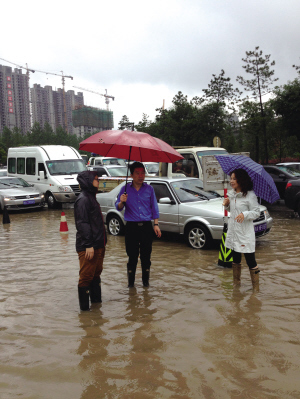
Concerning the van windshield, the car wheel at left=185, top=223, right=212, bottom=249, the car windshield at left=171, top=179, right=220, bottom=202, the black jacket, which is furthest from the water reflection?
the van windshield

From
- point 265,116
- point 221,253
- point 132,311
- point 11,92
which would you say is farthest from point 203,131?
point 11,92

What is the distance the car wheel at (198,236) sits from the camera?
838cm

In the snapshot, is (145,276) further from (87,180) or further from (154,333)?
(87,180)

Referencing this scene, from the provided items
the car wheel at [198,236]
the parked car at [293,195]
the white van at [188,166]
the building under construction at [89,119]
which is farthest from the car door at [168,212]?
the building under construction at [89,119]

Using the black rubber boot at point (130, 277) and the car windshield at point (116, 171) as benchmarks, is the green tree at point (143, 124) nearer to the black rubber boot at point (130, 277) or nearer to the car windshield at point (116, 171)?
the car windshield at point (116, 171)

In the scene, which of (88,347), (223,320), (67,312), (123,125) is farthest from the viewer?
(123,125)

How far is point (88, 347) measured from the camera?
159 inches

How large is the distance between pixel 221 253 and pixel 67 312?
3.13m

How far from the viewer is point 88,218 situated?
4.82 metres

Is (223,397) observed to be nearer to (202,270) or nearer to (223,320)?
(223,320)

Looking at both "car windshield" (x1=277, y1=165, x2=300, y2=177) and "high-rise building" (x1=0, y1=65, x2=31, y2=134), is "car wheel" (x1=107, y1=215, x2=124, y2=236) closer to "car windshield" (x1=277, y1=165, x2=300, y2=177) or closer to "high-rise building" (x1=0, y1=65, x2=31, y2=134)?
"car windshield" (x1=277, y1=165, x2=300, y2=177)

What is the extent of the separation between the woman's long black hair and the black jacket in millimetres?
2002

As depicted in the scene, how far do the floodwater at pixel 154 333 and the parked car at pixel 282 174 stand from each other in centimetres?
822

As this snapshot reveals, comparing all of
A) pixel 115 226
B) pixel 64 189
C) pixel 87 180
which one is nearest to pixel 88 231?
pixel 87 180
